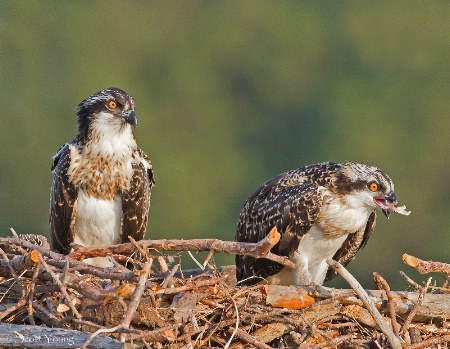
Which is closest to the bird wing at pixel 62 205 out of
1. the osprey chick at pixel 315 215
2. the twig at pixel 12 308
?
the osprey chick at pixel 315 215

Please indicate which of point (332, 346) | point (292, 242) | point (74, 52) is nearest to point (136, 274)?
point (332, 346)

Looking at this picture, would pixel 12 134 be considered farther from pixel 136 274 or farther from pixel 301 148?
pixel 136 274

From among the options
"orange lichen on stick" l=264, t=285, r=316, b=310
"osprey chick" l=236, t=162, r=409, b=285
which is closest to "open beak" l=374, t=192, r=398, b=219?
"osprey chick" l=236, t=162, r=409, b=285

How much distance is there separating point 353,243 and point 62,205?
7.65 ft

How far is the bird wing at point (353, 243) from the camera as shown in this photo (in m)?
11.5

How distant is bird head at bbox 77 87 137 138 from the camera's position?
37.8 feet

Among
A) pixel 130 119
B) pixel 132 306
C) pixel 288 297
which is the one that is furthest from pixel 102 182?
pixel 132 306

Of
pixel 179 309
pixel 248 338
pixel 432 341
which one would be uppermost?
pixel 179 309

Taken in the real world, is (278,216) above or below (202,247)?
below

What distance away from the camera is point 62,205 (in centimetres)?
1144

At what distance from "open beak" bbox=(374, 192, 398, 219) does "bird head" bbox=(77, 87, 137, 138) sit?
2.03m

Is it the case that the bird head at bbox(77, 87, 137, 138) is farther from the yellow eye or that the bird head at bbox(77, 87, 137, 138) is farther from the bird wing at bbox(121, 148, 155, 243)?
the yellow eye

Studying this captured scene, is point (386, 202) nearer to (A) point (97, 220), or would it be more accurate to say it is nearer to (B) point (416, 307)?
(B) point (416, 307)

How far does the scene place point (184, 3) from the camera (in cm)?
5441
